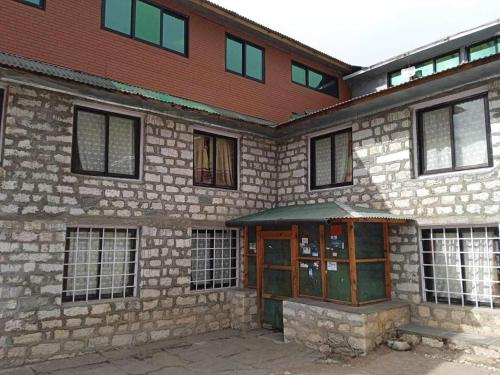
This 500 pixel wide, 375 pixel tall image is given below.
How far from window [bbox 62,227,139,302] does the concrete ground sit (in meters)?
1.11

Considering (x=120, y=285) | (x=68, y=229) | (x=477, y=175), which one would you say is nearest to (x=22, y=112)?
(x=68, y=229)

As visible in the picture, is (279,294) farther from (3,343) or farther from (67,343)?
(3,343)

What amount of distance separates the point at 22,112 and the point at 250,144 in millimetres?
5075

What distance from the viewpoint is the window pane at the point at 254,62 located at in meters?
11.6

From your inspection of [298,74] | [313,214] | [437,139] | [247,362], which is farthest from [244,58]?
[247,362]

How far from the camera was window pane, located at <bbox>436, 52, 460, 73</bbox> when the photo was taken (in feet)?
40.4

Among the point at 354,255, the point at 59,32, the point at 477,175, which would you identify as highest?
the point at 59,32

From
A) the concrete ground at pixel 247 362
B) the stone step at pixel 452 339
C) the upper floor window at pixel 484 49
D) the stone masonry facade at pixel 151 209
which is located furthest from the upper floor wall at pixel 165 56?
the stone step at pixel 452 339

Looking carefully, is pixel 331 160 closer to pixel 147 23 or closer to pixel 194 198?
pixel 194 198

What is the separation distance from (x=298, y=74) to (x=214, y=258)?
22.0ft

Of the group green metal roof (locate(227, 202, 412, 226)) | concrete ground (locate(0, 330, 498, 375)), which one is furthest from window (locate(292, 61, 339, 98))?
concrete ground (locate(0, 330, 498, 375))

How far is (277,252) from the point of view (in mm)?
9047

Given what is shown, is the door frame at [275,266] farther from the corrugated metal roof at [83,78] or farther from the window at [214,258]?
the corrugated metal roof at [83,78]

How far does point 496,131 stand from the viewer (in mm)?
6805
